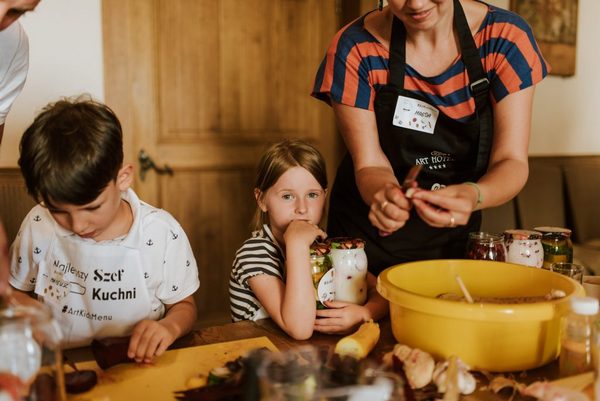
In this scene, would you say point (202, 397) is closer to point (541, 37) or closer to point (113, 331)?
point (113, 331)

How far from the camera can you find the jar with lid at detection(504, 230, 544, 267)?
4.03 feet

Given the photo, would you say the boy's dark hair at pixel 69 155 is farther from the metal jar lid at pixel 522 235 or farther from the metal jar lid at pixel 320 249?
the metal jar lid at pixel 522 235

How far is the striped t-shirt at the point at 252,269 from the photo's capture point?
1.25 metres

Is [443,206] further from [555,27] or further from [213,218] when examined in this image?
[555,27]

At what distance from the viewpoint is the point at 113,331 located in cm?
125

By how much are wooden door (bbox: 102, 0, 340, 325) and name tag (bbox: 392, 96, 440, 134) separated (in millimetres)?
1739

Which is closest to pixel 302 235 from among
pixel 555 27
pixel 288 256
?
pixel 288 256

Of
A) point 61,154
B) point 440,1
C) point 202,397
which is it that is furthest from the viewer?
point 440,1

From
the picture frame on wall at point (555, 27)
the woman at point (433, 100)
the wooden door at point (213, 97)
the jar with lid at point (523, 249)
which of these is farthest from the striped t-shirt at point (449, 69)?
the picture frame on wall at point (555, 27)

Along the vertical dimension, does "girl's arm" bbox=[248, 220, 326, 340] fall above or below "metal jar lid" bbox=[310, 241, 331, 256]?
below

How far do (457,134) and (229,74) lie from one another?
187 cm

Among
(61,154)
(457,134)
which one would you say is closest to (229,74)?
(457,134)

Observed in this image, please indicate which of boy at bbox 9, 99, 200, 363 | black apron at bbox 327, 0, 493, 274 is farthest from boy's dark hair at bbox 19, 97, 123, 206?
black apron at bbox 327, 0, 493, 274

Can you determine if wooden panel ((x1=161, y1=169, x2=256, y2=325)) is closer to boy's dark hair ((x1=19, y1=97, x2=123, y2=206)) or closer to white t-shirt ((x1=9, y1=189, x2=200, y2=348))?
white t-shirt ((x1=9, y1=189, x2=200, y2=348))
